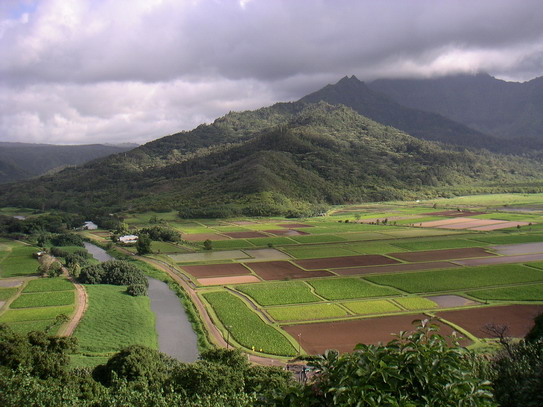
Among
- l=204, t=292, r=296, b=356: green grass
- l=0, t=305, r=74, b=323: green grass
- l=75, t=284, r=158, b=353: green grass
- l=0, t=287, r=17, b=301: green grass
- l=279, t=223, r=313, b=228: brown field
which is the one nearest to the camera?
l=204, t=292, r=296, b=356: green grass

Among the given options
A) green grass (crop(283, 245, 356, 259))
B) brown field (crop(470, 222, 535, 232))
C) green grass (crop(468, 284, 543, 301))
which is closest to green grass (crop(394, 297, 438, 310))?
green grass (crop(468, 284, 543, 301))

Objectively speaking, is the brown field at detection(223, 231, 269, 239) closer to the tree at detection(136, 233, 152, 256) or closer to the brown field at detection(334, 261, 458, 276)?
the tree at detection(136, 233, 152, 256)

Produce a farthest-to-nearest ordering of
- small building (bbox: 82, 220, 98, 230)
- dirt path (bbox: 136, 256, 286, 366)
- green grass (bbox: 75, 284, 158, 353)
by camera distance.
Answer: small building (bbox: 82, 220, 98, 230), green grass (bbox: 75, 284, 158, 353), dirt path (bbox: 136, 256, 286, 366)

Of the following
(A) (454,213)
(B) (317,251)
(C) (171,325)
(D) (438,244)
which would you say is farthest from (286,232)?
(C) (171,325)

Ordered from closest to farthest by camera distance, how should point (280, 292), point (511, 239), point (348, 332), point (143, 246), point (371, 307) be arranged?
point (348, 332), point (371, 307), point (280, 292), point (143, 246), point (511, 239)

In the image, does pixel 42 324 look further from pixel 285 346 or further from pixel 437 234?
pixel 437 234

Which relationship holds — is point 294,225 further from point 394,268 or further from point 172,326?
point 172,326

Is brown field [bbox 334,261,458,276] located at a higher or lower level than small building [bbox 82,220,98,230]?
lower

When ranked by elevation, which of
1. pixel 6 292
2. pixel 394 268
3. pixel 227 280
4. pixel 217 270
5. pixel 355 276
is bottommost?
pixel 394 268
